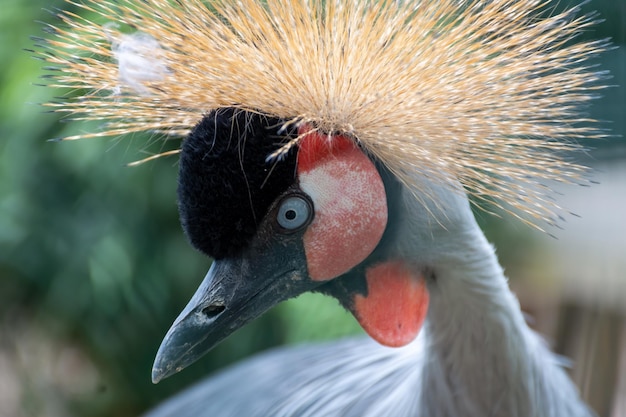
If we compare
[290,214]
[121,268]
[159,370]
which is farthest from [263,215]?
[121,268]

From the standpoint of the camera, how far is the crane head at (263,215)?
0.77 m

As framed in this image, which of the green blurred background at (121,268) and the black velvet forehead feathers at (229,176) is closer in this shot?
the black velvet forehead feathers at (229,176)

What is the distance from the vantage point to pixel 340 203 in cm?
82

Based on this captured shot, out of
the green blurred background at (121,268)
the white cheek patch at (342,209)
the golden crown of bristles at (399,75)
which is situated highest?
the golden crown of bristles at (399,75)

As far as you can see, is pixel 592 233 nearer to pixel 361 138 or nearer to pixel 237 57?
pixel 361 138

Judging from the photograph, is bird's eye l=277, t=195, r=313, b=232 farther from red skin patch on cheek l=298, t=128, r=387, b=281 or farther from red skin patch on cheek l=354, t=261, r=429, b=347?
red skin patch on cheek l=354, t=261, r=429, b=347

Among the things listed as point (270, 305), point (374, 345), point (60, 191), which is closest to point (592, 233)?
point (374, 345)

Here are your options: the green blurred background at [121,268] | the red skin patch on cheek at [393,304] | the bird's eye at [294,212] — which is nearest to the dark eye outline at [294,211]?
the bird's eye at [294,212]

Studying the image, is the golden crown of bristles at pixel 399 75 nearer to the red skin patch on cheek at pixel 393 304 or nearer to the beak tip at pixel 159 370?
the red skin patch on cheek at pixel 393 304

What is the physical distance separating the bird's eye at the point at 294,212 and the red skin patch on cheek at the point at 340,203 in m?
0.01

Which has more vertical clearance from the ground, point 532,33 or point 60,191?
point 532,33

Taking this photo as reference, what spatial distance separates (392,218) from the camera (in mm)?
872

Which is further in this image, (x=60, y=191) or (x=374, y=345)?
(x=60, y=191)

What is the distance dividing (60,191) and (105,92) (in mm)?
997
